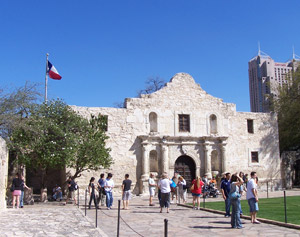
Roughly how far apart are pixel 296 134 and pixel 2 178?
25536mm

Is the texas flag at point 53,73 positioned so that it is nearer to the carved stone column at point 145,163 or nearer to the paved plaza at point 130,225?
the carved stone column at point 145,163

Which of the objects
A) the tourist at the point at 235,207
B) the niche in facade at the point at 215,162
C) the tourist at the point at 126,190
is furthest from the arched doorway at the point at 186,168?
the tourist at the point at 235,207

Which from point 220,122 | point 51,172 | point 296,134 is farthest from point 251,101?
point 51,172

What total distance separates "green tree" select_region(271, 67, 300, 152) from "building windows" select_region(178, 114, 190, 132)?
11.3m

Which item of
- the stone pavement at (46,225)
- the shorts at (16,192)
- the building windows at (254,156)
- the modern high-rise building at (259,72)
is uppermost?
the modern high-rise building at (259,72)

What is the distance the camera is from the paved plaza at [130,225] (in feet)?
30.2

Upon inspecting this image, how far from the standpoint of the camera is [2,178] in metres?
14.2

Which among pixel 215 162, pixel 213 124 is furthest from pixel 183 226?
pixel 213 124

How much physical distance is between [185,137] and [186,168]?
2.24 m

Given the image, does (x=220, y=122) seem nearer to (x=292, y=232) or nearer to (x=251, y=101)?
(x=292, y=232)

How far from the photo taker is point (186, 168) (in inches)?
956

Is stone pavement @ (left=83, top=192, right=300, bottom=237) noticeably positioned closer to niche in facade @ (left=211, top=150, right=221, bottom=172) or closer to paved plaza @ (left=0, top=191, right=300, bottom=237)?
paved plaza @ (left=0, top=191, right=300, bottom=237)

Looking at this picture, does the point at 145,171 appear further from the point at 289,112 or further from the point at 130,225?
the point at 289,112

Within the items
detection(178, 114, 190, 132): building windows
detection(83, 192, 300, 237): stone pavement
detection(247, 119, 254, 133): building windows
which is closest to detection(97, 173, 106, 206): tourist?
detection(83, 192, 300, 237): stone pavement
